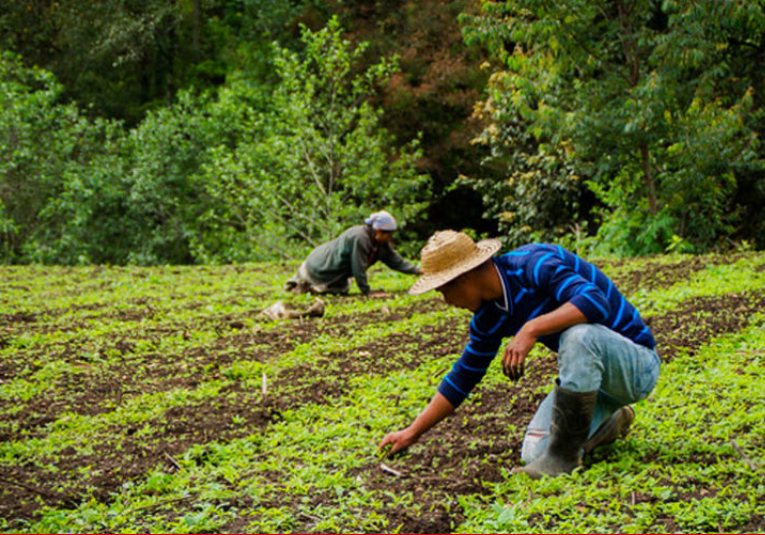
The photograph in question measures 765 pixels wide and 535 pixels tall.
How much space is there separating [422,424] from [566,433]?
69 cm

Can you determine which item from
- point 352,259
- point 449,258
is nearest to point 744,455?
point 449,258

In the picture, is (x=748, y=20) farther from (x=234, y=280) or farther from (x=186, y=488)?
(x=186, y=488)

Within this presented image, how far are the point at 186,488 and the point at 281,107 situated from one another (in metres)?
16.0

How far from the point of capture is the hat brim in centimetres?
339

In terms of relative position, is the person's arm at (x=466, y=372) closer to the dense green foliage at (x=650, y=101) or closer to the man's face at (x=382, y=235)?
the man's face at (x=382, y=235)

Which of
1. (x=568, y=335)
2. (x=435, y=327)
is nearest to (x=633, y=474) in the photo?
→ (x=568, y=335)

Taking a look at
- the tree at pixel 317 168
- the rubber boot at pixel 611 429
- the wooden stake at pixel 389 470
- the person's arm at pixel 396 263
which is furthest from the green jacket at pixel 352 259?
the tree at pixel 317 168

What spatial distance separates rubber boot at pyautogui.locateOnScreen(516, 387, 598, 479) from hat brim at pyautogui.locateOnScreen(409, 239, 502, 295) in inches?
25.3

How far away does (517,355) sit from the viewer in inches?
129

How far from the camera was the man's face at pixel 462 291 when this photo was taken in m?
3.47

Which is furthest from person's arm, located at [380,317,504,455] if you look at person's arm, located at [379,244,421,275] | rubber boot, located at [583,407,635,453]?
person's arm, located at [379,244,421,275]

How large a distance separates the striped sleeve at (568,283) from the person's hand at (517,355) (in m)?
0.26

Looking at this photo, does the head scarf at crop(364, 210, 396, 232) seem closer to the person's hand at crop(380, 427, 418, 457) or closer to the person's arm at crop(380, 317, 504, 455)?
the person's hand at crop(380, 427, 418, 457)

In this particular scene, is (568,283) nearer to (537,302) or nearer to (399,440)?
(537,302)
